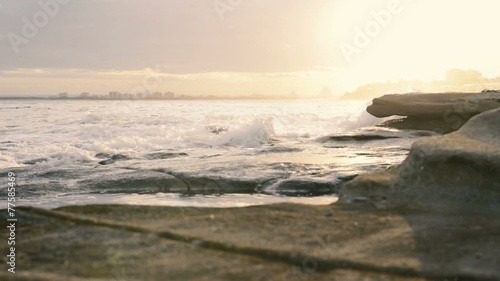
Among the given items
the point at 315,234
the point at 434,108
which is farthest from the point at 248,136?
the point at 315,234

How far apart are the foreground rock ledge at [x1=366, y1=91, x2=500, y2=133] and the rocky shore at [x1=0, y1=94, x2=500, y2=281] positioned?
35.9 feet

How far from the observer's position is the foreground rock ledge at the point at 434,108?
15363mm

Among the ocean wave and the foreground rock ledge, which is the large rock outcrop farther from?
the ocean wave

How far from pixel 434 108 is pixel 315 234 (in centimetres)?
1430

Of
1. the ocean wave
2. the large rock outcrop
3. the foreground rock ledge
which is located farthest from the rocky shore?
the ocean wave

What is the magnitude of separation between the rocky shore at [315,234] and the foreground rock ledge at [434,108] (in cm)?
1093

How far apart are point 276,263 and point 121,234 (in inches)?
48.7

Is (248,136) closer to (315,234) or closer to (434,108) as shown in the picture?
(434,108)

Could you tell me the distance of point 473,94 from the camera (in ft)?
52.5

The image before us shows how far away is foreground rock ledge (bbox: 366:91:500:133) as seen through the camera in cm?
1536

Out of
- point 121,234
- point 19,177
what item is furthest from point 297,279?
point 19,177

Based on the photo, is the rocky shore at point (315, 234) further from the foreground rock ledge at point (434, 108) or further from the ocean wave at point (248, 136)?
the ocean wave at point (248, 136)

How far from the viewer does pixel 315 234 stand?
12.6 ft

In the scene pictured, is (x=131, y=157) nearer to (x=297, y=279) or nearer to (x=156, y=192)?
(x=156, y=192)
